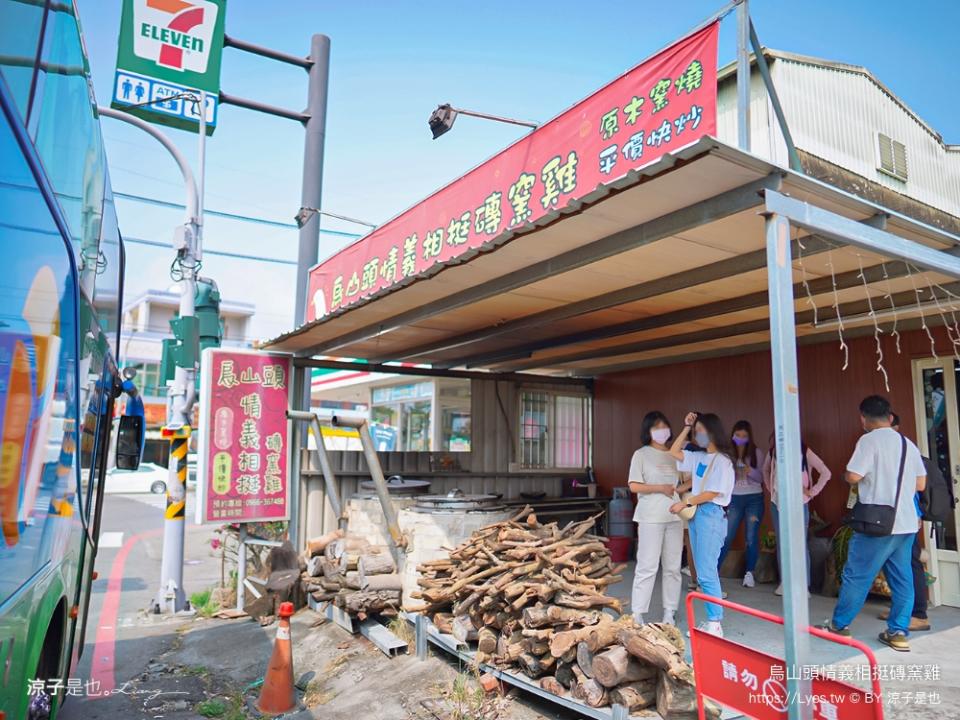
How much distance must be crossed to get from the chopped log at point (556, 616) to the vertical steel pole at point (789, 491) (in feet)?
5.84

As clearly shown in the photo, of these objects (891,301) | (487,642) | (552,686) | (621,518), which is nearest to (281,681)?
(487,642)

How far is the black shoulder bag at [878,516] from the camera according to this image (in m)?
4.89

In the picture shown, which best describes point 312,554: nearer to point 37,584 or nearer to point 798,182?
point 37,584

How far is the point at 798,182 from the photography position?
360 cm

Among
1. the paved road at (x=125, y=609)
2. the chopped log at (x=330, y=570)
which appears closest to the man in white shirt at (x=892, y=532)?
the chopped log at (x=330, y=570)

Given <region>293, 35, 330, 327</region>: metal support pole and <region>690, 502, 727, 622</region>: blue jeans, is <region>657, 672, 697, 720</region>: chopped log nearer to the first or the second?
<region>690, 502, 727, 622</region>: blue jeans

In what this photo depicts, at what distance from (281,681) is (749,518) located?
5143 mm

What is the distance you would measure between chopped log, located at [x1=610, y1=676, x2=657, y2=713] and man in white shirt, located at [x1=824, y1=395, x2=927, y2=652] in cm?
190

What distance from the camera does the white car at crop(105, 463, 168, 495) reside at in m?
30.3

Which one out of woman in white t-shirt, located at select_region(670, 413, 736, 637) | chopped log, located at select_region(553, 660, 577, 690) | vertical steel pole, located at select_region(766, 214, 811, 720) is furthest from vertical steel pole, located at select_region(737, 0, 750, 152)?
chopped log, located at select_region(553, 660, 577, 690)

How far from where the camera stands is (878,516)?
492 cm

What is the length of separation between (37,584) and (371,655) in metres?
4.26

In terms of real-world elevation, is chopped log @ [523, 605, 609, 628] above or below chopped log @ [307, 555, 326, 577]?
above

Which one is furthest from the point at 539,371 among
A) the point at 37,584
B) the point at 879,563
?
the point at 37,584
